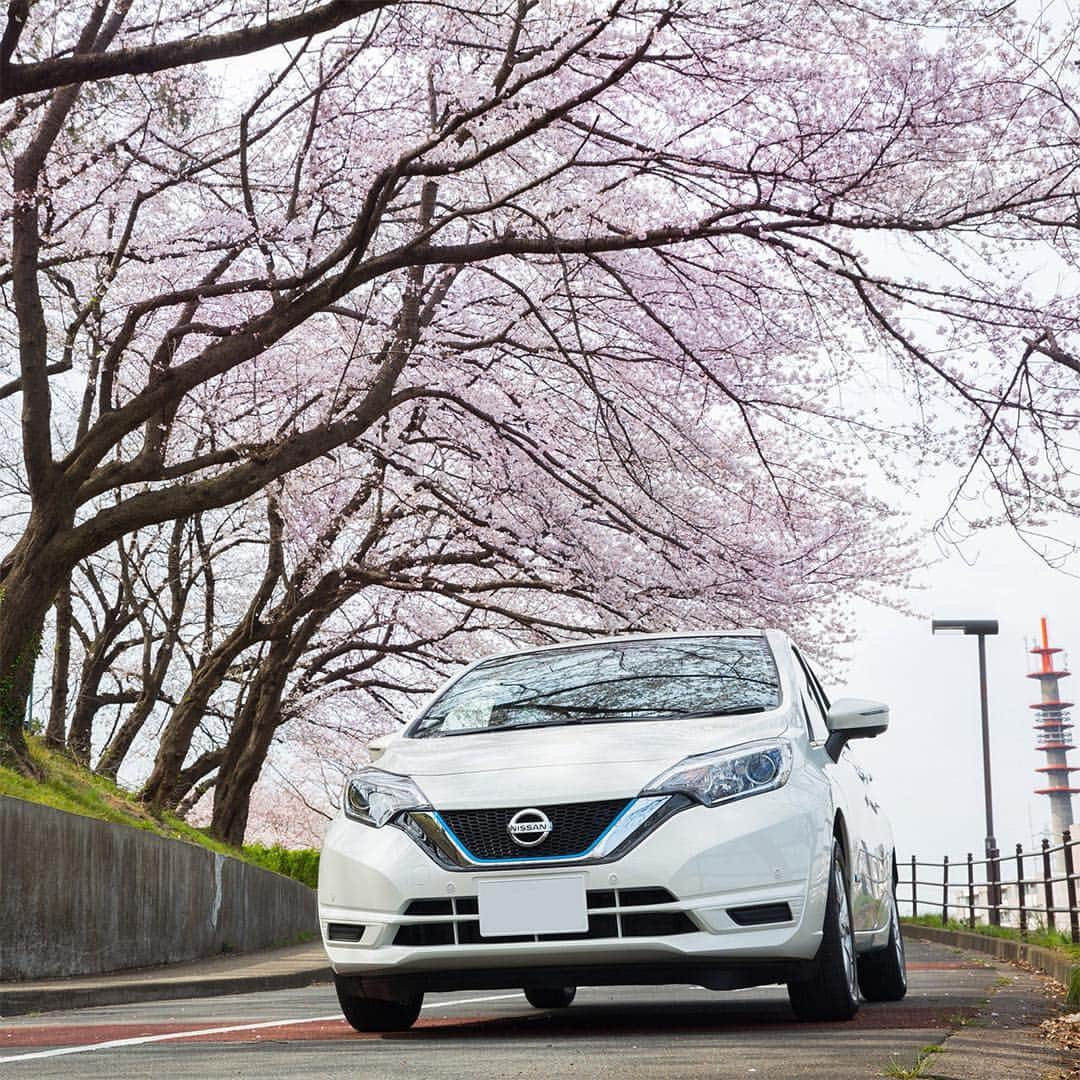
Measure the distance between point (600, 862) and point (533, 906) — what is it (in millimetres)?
292

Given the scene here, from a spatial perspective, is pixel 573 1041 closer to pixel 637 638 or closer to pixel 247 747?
pixel 637 638

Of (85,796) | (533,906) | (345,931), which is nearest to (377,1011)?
(345,931)

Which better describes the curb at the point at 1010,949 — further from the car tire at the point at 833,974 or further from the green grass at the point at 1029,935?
the car tire at the point at 833,974

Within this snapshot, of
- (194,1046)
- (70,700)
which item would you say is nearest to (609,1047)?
(194,1046)

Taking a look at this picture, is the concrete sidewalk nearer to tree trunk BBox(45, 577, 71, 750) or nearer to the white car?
the white car

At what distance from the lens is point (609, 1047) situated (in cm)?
543

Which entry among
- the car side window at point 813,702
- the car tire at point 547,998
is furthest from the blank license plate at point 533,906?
the car tire at point 547,998

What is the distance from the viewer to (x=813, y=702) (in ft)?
22.6

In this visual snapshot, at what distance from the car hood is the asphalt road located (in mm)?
876

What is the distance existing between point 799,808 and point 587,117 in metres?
10.0

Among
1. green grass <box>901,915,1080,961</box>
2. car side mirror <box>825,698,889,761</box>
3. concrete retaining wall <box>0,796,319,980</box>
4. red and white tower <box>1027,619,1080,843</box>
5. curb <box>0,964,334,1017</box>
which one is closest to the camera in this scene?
car side mirror <box>825,698,889,761</box>

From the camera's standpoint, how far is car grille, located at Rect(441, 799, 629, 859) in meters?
5.50

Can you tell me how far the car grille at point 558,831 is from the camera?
5.50 meters

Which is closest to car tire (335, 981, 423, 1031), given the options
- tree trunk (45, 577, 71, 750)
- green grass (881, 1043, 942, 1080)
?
Result: green grass (881, 1043, 942, 1080)
